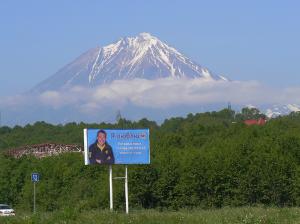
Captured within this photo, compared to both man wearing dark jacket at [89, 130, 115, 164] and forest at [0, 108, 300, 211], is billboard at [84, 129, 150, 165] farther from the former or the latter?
forest at [0, 108, 300, 211]

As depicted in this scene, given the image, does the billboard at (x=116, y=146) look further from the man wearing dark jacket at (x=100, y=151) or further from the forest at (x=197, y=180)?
the forest at (x=197, y=180)

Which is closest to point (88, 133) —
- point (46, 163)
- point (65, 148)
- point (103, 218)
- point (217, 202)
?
point (103, 218)

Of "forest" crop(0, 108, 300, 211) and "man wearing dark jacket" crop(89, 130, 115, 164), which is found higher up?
"man wearing dark jacket" crop(89, 130, 115, 164)

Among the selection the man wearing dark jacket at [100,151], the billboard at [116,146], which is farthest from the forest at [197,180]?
the man wearing dark jacket at [100,151]

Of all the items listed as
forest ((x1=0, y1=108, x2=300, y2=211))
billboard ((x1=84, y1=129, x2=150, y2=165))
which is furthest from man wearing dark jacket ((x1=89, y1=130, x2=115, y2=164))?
forest ((x1=0, y1=108, x2=300, y2=211))

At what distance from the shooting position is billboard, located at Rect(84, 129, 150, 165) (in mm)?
39750

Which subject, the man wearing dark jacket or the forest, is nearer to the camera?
the man wearing dark jacket

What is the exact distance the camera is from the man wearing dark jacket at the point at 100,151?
3981 centimetres

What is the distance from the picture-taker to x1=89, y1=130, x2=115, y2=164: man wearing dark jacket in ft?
131

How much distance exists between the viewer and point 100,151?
40.0 m

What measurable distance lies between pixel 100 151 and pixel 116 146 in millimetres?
956

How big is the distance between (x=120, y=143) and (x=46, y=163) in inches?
2293

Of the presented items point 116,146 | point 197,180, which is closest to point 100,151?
point 116,146

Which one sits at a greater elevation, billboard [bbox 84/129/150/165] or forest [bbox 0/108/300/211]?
billboard [bbox 84/129/150/165]
